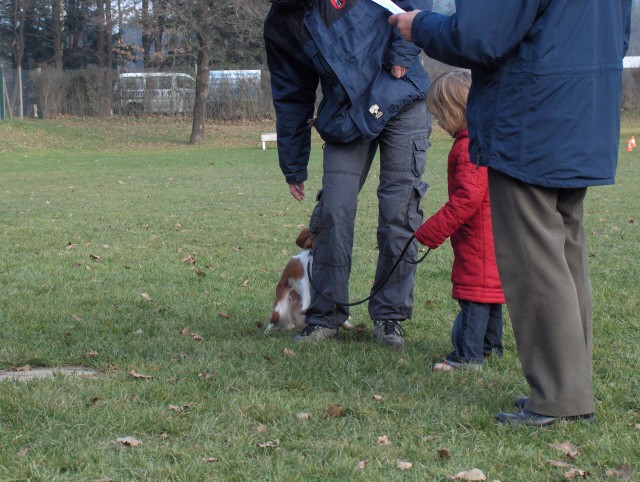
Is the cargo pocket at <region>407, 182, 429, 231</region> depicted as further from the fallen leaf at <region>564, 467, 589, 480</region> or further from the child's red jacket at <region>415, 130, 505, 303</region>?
the fallen leaf at <region>564, 467, 589, 480</region>

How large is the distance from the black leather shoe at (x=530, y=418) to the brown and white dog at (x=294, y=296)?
1902 mm

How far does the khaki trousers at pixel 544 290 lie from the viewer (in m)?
3.16

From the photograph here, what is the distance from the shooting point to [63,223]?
10.0 metres

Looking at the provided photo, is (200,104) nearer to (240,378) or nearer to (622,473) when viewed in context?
(240,378)

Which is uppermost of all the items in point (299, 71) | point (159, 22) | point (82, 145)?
point (159, 22)

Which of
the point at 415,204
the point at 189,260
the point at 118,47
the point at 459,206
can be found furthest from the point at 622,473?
the point at 118,47

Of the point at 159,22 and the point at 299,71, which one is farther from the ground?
the point at 159,22

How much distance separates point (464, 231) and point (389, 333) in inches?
33.4

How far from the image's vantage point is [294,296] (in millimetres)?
5117

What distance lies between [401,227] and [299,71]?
3.32 feet

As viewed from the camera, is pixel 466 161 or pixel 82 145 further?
pixel 82 145

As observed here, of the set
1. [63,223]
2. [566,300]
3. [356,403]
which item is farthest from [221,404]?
[63,223]

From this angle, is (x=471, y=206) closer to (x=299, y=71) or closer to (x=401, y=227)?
(x=401, y=227)

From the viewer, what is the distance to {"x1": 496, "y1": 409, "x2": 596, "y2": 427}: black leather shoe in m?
3.21
